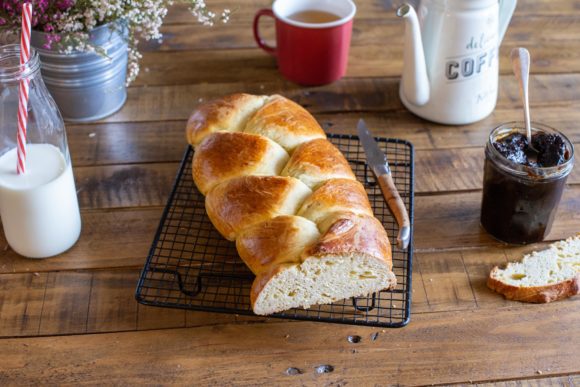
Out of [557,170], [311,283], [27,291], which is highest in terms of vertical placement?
[557,170]

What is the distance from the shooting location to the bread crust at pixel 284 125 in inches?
56.5

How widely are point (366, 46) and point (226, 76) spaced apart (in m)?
0.43

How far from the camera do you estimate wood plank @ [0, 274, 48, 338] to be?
128 cm

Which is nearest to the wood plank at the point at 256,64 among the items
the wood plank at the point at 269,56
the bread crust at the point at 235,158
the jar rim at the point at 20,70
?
the wood plank at the point at 269,56

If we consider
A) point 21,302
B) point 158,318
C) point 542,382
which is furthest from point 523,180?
point 21,302

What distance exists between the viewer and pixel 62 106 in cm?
173

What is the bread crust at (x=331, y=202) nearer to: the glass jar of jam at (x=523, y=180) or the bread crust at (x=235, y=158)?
the bread crust at (x=235, y=158)

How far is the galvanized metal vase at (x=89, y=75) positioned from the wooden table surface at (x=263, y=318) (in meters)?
0.05

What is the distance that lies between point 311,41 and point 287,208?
2.15 ft

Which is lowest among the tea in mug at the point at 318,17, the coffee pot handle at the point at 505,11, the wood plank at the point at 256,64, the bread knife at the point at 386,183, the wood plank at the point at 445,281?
the wood plank at the point at 445,281

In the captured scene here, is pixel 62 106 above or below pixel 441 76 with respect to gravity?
below

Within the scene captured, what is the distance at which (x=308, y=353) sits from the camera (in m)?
1.23

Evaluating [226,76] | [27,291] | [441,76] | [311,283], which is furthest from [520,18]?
[27,291]

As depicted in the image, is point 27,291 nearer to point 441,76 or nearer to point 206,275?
point 206,275
